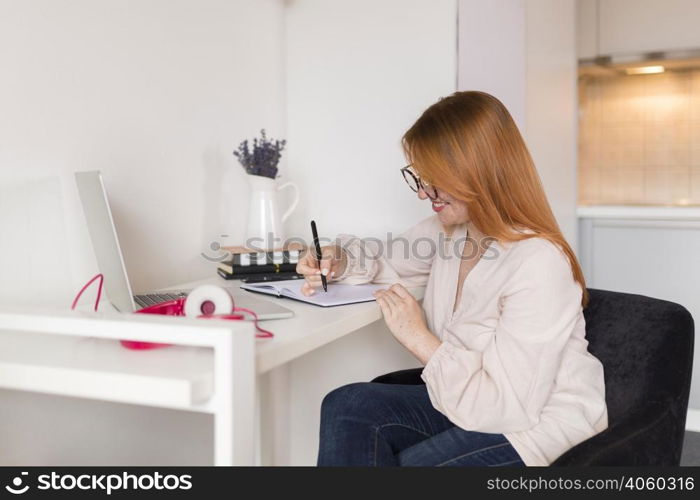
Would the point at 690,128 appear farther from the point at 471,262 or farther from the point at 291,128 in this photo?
the point at 471,262

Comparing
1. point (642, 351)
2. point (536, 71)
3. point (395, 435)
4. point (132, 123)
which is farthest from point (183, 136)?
point (536, 71)

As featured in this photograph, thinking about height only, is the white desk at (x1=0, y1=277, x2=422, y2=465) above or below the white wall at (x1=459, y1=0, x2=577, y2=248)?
below

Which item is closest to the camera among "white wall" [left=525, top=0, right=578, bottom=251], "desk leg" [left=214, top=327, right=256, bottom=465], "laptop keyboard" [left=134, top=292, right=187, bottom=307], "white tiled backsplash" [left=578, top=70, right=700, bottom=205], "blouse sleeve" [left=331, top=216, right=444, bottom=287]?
"desk leg" [left=214, top=327, right=256, bottom=465]

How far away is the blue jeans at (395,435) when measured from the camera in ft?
3.76

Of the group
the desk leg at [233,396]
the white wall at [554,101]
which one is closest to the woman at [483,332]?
the desk leg at [233,396]

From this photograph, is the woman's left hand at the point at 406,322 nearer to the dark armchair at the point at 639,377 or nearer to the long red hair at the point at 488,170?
the long red hair at the point at 488,170

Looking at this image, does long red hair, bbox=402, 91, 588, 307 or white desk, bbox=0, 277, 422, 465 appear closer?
white desk, bbox=0, 277, 422, 465

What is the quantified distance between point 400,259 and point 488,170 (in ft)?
1.38

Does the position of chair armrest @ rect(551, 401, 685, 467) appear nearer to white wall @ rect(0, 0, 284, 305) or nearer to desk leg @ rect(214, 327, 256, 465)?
desk leg @ rect(214, 327, 256, 465)

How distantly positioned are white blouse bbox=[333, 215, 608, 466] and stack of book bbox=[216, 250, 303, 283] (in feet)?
1.64

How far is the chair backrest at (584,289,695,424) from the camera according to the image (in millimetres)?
Answer: 1144

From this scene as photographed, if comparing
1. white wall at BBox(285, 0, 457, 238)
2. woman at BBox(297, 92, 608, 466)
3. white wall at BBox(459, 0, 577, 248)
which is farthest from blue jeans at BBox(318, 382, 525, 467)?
white wall at BBox(459, 0, 577, 248)

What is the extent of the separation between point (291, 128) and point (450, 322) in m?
0.95

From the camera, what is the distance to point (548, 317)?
112 centimetres
